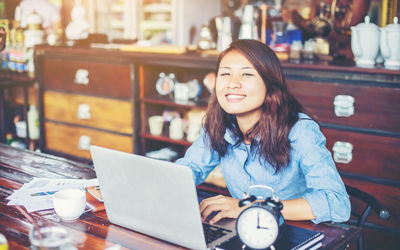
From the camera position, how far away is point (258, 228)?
1.12 m

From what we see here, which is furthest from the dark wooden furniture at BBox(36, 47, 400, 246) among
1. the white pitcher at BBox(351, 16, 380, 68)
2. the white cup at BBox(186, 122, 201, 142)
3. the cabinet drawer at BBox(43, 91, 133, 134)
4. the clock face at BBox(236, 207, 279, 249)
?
the clock face at BBox(236, 207, 279, 249)

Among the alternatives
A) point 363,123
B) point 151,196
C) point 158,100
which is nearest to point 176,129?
point 158,100

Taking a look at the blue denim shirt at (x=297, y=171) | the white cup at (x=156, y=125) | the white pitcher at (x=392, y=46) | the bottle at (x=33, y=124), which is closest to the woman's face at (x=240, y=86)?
the blue denim shirt at (x=297, y=171)

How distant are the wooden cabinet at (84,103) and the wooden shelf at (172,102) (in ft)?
0.46

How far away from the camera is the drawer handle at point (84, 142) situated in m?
3.97

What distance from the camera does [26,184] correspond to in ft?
5.53

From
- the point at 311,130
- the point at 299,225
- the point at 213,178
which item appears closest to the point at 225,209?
the point at 299,225

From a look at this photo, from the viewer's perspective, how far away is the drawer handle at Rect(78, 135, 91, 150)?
156 inches

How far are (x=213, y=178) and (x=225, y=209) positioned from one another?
2056 millimetres

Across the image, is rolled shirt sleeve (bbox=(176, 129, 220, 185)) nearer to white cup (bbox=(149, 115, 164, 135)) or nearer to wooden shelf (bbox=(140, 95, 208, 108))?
wooden shelf (bbox=(140, 95, 208, 108))

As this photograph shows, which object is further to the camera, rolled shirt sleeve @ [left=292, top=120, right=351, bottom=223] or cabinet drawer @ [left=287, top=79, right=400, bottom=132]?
cabinet drawer @ [left=287, top=79, right=400, bottom=132]

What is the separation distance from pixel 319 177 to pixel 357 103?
4.18 ft

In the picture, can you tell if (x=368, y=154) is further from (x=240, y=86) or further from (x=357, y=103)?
(x=240, y=86)

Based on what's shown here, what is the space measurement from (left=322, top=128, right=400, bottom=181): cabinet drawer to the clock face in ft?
5.37
